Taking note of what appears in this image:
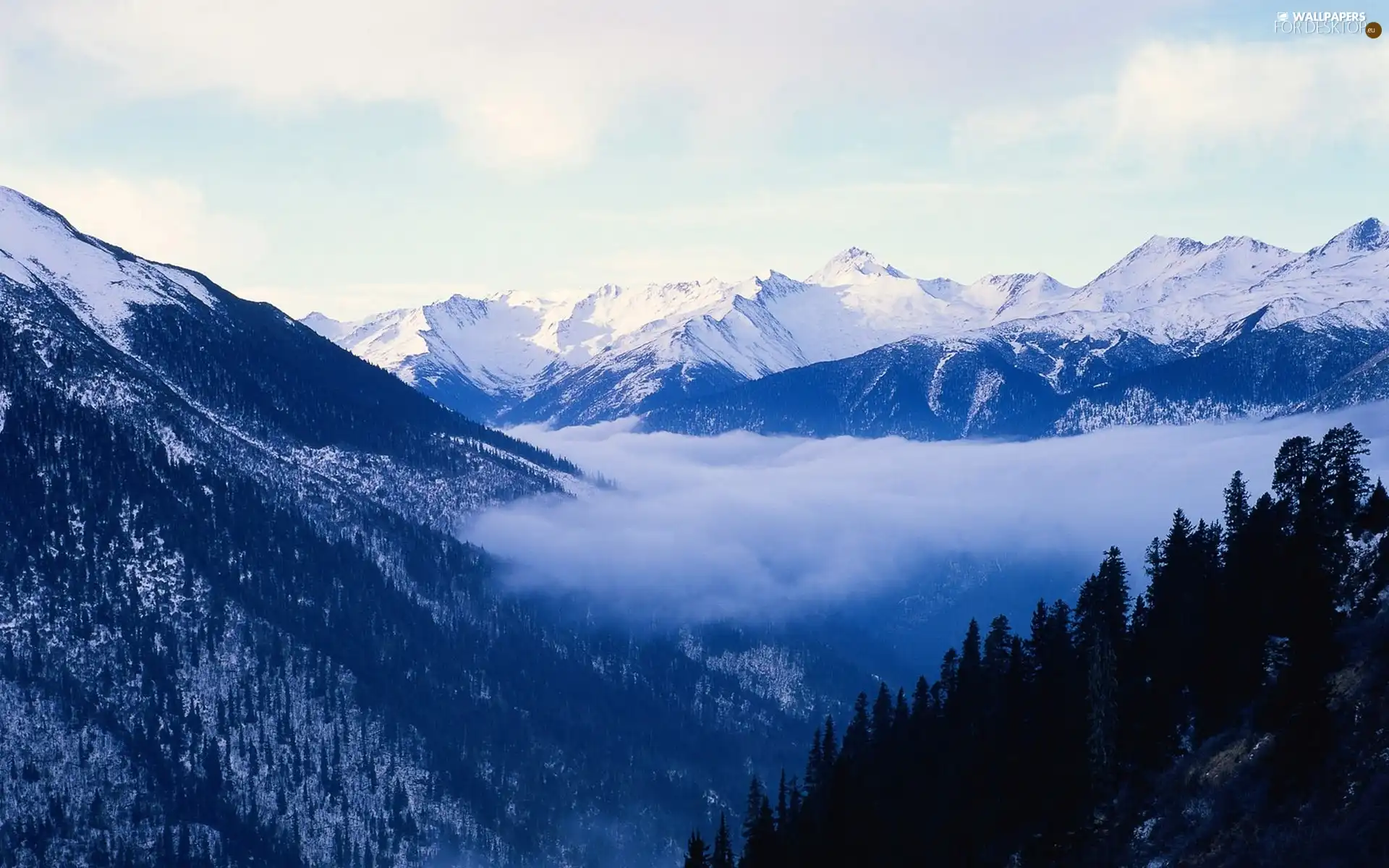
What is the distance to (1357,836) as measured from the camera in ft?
258

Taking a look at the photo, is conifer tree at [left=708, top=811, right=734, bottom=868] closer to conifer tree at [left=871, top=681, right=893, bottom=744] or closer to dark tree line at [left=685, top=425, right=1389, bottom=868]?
dark tree line at [left=685, top=425, right=1389, bottom=868]

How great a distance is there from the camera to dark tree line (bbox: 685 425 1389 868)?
325 feet

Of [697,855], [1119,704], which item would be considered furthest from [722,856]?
[1119,704]

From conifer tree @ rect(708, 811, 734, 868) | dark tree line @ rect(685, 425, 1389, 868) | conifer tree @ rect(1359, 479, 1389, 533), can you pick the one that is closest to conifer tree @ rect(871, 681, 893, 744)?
dark tree line @ rect(685, 425, 1389, 868)

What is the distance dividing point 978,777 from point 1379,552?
38149 mm

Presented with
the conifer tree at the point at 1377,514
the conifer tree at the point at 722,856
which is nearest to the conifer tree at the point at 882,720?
the conifer tree at the point at 722,856

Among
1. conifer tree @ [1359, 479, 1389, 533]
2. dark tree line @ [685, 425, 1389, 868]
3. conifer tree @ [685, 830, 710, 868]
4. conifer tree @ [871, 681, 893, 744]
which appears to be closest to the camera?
dark tree line @ [685, 425, 1389, 868]

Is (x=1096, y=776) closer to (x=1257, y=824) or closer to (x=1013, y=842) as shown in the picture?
(x=1013, y=842)

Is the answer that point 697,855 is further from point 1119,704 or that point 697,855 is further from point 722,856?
point 1119,704

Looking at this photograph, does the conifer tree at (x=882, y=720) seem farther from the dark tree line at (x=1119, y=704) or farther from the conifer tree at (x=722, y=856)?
the conifer tree at (x=722, y=856)

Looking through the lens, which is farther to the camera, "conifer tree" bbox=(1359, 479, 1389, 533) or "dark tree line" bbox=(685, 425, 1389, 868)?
"conifer tree" bbox=(1359, 479, 1389, 533)

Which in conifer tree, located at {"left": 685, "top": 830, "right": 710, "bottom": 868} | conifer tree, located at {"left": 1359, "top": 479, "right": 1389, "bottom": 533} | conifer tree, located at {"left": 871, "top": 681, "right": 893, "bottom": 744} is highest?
conifer tree, located at {"left": 1359, "top": 479, "right": 1389, "bottom": 533}

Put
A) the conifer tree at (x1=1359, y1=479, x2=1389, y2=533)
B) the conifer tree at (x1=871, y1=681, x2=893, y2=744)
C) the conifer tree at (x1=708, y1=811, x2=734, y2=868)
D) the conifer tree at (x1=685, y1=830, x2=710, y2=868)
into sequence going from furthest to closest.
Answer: the conifer tree at (x1=871, y1=681, x2=893, y2=744), the conifer tree at (x1=708, y1=811, x2=734, y2=868), the conifer tree at (x1=685, y1=830, x2=710, y2=868), the conifer tree at (x1=1359, y1=479, x2=1389, y2=533)

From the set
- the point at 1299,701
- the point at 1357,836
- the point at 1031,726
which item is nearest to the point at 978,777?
the point at 1031,726
